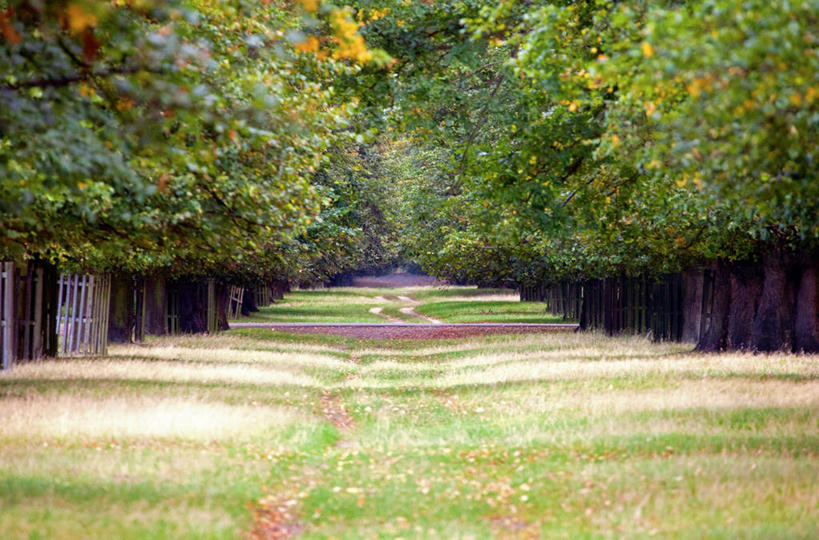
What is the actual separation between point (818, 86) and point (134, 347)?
24499 millimetres

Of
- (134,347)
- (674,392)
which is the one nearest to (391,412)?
(674,392)

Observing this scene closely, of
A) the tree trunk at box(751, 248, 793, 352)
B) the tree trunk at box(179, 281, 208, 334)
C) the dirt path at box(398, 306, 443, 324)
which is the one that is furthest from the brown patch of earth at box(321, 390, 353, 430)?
the dirt path at box(398, 306, 443, 324)

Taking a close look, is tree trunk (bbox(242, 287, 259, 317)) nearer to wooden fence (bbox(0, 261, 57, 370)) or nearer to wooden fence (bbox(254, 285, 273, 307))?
wooden fence (bbox(254, 285, 273, 307))

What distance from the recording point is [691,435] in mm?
12430

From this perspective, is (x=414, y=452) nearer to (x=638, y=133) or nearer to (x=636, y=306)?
(x=638, y=133)

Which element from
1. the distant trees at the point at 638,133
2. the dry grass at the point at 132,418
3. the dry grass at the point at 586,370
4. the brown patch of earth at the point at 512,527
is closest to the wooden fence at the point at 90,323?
the dry grass at the point at 586,370

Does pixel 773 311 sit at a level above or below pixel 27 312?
above

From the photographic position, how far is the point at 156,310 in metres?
36.0

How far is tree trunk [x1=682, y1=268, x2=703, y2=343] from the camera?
99.3 ft

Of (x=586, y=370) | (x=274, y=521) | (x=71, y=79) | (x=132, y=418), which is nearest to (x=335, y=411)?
(x=132, y=418)

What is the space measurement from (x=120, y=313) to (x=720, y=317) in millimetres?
17939

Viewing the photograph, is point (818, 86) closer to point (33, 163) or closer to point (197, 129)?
point (197, 129)

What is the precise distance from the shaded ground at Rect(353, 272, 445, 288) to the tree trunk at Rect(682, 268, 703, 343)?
285ft

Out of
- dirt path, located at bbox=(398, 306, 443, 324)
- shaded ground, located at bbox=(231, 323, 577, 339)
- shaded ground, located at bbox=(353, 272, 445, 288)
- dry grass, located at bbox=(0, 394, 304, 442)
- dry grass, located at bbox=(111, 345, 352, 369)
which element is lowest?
dirt path, located at bbox=(398, 306, 443, 324)
